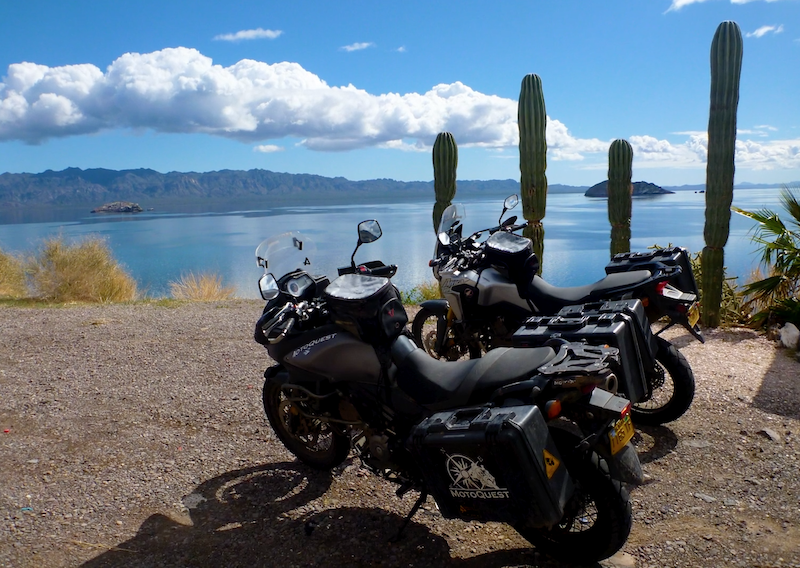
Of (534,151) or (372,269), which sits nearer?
(372,269)

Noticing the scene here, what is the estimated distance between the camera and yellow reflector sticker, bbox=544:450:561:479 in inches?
87.2

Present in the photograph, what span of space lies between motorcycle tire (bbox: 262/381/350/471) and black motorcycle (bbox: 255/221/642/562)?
1cm

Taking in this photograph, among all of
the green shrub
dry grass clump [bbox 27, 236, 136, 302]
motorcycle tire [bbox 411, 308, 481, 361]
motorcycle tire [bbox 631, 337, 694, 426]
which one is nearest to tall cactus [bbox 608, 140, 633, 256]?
the green shrub

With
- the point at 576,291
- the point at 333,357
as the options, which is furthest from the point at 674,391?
the point at 333,357

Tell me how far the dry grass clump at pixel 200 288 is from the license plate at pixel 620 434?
33.2 ft

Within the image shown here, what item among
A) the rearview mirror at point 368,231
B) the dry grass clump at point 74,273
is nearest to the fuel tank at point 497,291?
the rearview mirror at point 368,231

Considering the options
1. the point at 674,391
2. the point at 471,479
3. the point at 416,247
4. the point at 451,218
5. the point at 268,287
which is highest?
the point at 451,218

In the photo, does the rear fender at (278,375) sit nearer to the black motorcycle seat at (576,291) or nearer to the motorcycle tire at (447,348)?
the motorcycle tire at (447,348)

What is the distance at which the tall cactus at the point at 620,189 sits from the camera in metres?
8.04

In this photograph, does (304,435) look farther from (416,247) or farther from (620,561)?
(416,247)

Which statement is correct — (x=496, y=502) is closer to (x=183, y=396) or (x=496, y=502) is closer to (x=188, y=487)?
(x=188, y=487)

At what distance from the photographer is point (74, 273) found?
11578 mm

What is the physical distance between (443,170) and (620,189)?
2630 mm

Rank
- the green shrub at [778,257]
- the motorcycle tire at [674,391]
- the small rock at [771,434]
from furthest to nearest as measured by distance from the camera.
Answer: the green shrub at [778,257]
the motorcycle tire at [674,391]
the small rock at [771,434]
